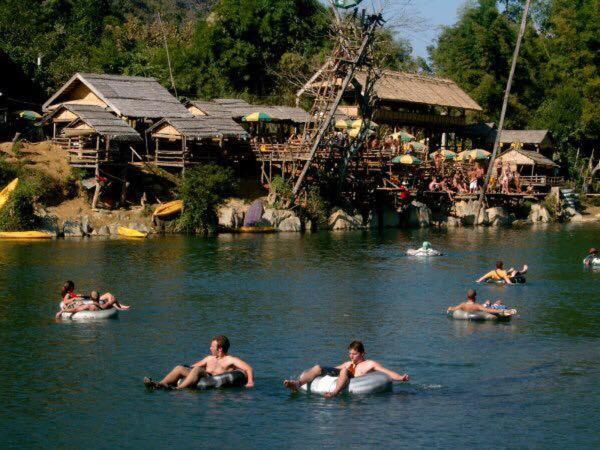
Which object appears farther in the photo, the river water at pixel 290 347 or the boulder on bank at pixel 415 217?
the boulder on bank at pixel 415 217

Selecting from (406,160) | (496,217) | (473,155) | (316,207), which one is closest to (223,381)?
(316,207)

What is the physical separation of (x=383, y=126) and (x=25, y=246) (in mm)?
35031

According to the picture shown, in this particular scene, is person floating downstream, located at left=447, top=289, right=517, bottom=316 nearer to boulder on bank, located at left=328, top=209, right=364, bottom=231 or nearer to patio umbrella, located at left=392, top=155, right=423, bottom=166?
boulder on bank, located at left=328, top=209, right=364, bottom=231

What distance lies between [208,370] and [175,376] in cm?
75

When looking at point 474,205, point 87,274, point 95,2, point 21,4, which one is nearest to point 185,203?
point 87,274

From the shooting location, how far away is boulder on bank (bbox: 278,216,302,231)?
55625mm

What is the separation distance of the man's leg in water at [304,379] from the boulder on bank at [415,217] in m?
41.6

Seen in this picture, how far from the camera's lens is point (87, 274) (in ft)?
124

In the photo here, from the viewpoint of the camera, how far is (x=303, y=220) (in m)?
56.9

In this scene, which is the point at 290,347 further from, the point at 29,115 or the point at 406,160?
the point at 406,160

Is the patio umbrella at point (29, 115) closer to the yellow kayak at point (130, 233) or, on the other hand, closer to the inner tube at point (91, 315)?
the yellow kayak at point (130, 233)

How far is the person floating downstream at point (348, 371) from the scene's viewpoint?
2170 centimetres

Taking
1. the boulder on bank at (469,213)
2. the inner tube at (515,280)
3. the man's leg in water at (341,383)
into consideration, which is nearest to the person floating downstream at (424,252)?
the inner tube at (515,280)

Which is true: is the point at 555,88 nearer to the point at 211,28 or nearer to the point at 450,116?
the point at 450,116
